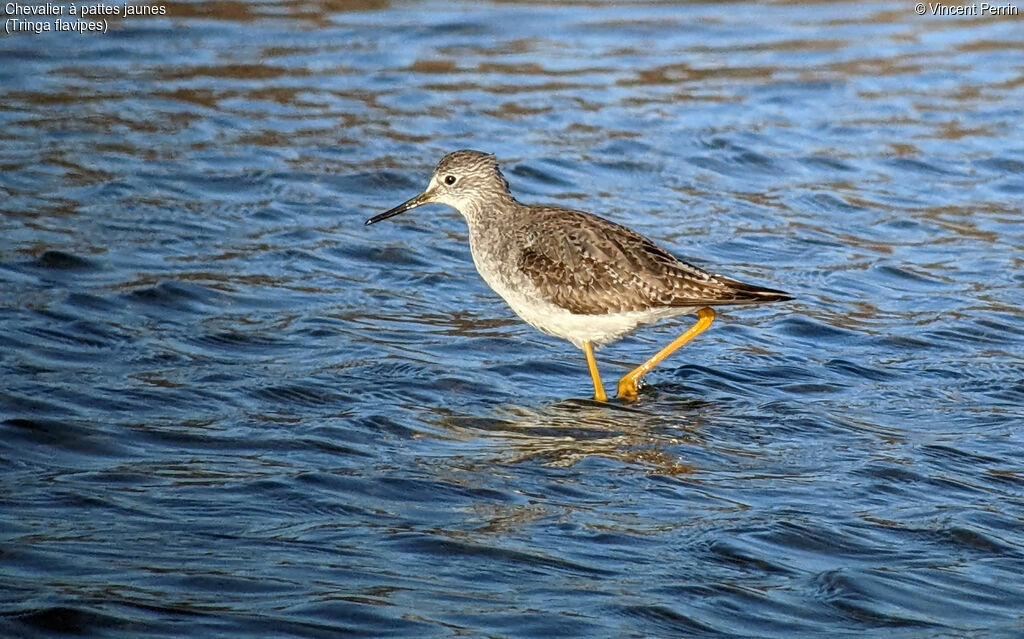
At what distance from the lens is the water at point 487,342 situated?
20.1ft

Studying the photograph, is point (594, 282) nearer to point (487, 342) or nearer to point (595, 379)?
point (595, 379)

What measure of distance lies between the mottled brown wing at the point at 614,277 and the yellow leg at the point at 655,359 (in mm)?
460

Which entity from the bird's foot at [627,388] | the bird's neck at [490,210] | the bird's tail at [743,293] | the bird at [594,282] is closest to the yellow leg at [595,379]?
the bird at [594,282]

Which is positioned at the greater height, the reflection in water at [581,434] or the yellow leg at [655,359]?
the yellow leg at [655,359]

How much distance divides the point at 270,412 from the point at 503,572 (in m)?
2.40

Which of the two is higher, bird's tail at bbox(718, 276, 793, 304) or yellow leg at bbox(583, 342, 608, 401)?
bird's tail at bbox(718, 276, 793, 304)

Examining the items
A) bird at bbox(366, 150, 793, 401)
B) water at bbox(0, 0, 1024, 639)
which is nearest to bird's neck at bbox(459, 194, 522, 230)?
bird at bbox(366, 150, 793, 401)

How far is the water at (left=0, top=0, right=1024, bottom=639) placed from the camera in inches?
242

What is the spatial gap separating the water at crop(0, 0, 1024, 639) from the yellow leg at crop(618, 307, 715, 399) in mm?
193

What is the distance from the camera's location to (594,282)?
29.3ft

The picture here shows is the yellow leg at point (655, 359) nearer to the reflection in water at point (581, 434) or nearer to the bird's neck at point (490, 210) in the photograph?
the reflection in water at point (581, 434)

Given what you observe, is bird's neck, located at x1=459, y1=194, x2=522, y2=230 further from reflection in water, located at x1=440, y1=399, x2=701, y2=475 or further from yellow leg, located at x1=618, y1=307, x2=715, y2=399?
reflection in water, located at x1=440, y1=399, x2=701, y2=475

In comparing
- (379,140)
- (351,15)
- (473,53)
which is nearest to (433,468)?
(379,140)

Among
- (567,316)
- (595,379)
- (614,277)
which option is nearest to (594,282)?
(614,277)
